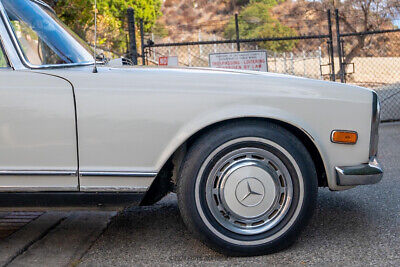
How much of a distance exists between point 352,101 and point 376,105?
18 cm

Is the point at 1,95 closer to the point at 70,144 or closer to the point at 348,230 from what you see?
the point at 70,144

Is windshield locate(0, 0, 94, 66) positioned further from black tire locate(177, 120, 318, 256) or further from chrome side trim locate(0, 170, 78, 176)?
black tire locate(177, 120, 318, 256)

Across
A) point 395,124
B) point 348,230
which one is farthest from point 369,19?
point 348,230

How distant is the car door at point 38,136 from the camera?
3.21 meters

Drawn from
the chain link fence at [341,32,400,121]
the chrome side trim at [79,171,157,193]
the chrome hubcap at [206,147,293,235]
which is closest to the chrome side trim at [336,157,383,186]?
the chrome hubcap at [206,147,293,235]

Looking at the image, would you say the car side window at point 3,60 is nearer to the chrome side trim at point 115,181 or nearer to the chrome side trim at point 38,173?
the chrome side trim at point 38,173

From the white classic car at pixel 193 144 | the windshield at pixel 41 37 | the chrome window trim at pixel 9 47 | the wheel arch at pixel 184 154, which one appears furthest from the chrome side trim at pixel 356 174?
the chrome window trim at pixel 9 47

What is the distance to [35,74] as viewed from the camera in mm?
3328

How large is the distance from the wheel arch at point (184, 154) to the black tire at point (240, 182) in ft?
0.15

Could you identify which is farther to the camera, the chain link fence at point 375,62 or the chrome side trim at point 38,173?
the chain link fence at point 375,62

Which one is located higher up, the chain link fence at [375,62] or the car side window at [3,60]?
the car side window at [3,60]

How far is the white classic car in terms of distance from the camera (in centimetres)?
322

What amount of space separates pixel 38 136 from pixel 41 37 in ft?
2.44

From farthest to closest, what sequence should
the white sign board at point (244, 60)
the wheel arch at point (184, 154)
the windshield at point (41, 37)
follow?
1. the white sign board at point (244, 60)
2. the windshield at point (41, 37)
3. the wheel arch at point (184, 154)
